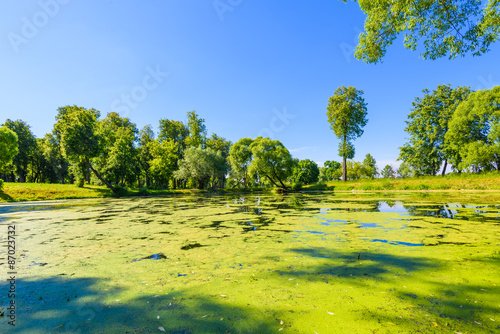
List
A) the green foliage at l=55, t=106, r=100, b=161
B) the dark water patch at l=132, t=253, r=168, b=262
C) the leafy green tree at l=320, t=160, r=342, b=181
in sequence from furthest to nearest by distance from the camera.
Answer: the leafy green tree at l=320, t=160, r=342, b=181 → the green foliage at l=55, t=106, r=100, b=161 → the dark water patch at l=132, t=253, r=168, b=262

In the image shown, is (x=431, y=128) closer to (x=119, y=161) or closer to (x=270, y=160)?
(x=270, y=160)

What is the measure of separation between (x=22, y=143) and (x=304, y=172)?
77143mm

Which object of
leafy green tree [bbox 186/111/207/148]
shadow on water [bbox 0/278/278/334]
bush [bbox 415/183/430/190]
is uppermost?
leafy green tree [bbox 186/111/207/148]

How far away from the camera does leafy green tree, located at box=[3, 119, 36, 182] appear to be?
4537 centimetres

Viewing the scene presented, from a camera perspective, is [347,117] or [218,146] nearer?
[347,117]

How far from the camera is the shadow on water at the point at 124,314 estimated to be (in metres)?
2.46

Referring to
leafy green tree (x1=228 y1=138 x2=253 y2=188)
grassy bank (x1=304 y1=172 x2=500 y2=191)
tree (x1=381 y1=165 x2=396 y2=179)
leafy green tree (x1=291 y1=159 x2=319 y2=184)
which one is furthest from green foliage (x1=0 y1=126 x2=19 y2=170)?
tree (x1=381 y1=165 x2=396 y2=179)

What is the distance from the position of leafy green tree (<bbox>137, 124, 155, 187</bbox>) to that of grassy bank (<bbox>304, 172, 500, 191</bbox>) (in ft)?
133

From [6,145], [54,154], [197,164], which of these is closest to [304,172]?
[197,164]

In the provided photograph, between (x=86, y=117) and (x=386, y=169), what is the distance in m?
128

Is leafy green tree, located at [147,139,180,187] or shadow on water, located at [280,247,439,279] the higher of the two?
leafy green tree, located at [147,139,180,187]

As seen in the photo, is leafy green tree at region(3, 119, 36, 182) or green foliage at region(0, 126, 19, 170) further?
leafy green tree at region(3, 119, 36, 182)

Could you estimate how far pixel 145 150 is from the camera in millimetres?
51156

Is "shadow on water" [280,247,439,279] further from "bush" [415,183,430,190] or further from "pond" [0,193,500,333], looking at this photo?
"bush" [415,183,430,190]
